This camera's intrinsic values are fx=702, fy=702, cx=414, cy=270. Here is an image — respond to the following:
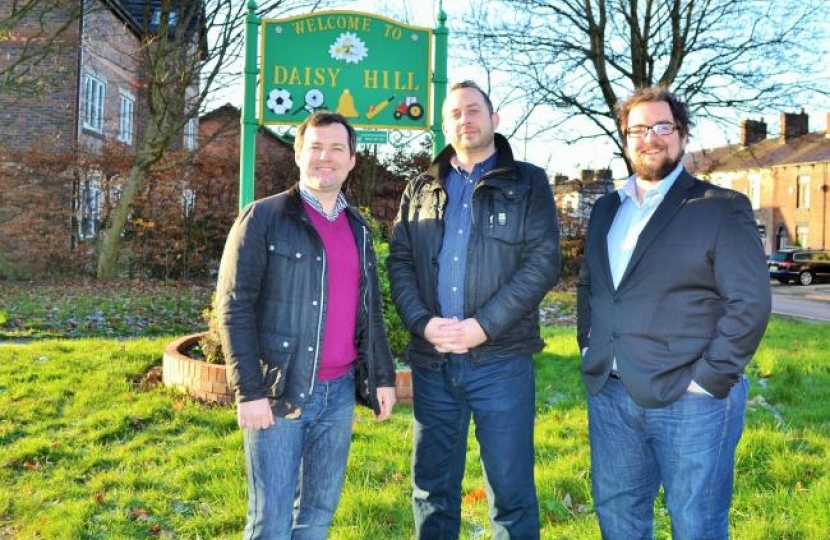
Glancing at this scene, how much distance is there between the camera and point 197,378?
6.06 metres

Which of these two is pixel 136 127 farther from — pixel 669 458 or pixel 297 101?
pixel 669 458

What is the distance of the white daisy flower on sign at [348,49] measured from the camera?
6887 millimetres

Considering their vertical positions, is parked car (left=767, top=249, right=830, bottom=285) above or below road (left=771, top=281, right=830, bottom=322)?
above

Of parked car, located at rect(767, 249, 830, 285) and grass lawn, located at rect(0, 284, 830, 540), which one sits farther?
parked car, located at rect(767, 249, 830, 285)

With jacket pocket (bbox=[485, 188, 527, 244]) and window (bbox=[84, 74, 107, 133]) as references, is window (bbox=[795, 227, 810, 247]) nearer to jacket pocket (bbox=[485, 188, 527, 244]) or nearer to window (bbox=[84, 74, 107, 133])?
window (bbox=[84, 74, 107, 133])

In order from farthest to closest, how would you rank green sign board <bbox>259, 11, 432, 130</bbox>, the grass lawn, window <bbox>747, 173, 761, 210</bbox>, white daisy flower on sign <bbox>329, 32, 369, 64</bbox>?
1. window <bbox>747, 173, 761, 210</bbox>
2. white daisy flower on sign <bbox>329, 32, 369, 64</bbox>
3. green sign board <bbox>259, 11, 432, 130</bbox>
4. the grass lawn

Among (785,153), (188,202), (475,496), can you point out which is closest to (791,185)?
(785,153)

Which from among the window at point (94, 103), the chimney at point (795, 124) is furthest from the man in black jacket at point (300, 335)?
the chimney at point (795, 124)

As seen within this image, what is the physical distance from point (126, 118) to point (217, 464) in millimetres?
22155

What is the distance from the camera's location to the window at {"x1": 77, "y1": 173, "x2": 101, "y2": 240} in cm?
1631

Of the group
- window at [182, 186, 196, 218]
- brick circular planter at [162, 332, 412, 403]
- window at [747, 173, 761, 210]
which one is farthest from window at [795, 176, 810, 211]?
brick circular planter at [162, 332, 412, 403]

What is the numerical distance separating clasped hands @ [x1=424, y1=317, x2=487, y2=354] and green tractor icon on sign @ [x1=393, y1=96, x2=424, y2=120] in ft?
13.9

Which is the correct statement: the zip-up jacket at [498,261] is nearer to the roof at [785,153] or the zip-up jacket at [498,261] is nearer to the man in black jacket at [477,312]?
the man in black jacket at [477,312]

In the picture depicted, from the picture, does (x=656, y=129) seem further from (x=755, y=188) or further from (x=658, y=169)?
(x=755, y=188)
